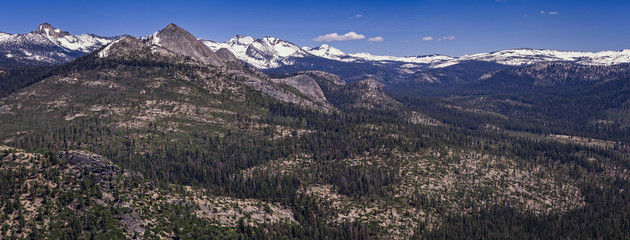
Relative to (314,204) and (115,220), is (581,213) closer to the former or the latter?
(314,204)

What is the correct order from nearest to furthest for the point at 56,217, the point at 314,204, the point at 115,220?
the point at 56,217, the point at 115,220, the point at 314,204

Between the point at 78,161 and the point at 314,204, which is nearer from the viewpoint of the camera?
the point at 78,161

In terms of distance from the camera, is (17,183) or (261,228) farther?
(261,228)

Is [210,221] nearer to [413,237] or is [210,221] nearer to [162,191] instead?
[162,191]

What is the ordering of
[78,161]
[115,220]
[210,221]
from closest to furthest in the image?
[115,220] → [78,161] → [210,221]

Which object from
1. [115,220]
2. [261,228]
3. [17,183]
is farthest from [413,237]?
[17,183]

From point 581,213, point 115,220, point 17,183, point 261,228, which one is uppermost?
point 17,183

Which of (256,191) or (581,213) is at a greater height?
(256,191)

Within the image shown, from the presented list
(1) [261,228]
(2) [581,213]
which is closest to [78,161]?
(1) [261,228]

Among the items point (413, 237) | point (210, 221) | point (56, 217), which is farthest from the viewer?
point (413, 237)

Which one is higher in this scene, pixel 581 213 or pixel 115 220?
pixel 115 220
